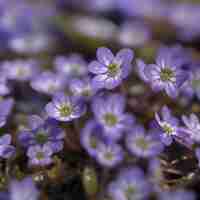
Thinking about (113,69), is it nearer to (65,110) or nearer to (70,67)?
(65,110)

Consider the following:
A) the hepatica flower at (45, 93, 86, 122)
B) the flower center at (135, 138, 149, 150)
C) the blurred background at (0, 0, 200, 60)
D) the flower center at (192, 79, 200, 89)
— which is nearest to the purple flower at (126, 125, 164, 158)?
the flower center at (135, 138, 149, 150)

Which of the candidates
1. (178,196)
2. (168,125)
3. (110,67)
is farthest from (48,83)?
(178,196)

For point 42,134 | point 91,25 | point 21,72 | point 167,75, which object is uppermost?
point 167,75

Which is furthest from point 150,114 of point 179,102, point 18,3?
point 18,3

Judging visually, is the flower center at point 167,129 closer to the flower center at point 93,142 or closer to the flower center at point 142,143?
the flower center at point 142,143

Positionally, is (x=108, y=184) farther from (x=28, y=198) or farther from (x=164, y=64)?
(x=164, y=64)

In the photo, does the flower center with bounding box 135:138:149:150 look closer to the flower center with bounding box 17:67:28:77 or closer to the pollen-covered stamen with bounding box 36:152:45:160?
the pollen-covered stamen with bounding box 36:152:45:160

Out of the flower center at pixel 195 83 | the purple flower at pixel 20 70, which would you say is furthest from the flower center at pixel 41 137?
the flower center at pixel 195 83
